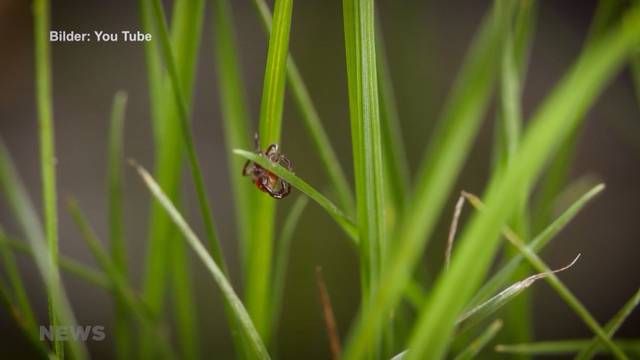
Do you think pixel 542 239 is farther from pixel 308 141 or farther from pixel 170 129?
pixel 308 141

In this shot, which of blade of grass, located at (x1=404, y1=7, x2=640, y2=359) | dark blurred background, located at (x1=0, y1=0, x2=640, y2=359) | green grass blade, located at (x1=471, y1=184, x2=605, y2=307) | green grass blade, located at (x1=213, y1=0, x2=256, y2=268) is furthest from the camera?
dark blurred background, located at (x1=0, y1=0, x2=640, y2=359)

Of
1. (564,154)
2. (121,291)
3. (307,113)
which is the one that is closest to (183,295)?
(121,291)

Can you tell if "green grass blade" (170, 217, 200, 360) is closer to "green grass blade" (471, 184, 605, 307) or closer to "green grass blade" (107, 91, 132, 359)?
"green grass blade" (107, 91, 132, 359)

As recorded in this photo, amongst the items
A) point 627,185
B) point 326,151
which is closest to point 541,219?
point 326,151

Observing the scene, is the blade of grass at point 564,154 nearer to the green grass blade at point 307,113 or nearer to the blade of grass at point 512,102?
the blade of grass at point 512,102

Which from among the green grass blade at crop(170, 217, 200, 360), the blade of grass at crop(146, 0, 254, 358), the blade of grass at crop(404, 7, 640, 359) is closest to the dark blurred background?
the green grass blade at crop(170, 217, 200, 360)
